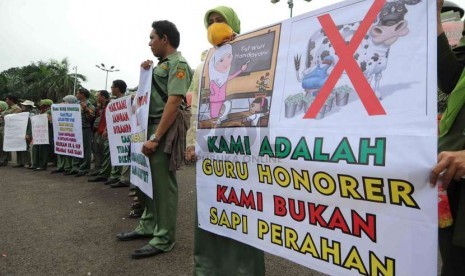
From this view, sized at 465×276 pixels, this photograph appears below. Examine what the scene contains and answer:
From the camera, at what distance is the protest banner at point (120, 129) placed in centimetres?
372

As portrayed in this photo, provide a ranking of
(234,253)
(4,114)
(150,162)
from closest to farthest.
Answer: (234,253) < (150,162) < (4,114)

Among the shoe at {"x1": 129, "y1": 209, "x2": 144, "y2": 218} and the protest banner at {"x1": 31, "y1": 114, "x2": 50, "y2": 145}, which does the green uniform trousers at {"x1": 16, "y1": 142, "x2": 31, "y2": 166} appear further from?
the shoe at {"x1": 129, "y1": 209, "x2": 144, "y2": 218}

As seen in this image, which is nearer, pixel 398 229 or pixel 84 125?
pixel 398 229

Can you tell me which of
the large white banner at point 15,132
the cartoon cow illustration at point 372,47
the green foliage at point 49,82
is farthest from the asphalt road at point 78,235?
the green foliage at point 49,82

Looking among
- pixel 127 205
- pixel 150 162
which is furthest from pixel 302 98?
pixel 127 205

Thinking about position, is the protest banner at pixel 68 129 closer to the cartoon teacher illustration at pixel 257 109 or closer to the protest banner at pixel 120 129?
the protest banner at pixel 120 129

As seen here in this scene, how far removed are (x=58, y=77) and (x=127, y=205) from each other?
3905 centimetres

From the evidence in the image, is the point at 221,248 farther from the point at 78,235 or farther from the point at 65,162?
the point at 65,162

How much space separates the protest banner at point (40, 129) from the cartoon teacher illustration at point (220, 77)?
6852 millimetres

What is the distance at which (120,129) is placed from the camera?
382 centimetres

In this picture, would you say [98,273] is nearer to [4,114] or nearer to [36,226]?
[36,226]

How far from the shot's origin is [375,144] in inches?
46.1

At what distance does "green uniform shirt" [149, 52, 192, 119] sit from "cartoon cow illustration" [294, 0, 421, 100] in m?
1.47

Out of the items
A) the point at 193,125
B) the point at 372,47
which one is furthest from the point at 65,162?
the point at 372,47
